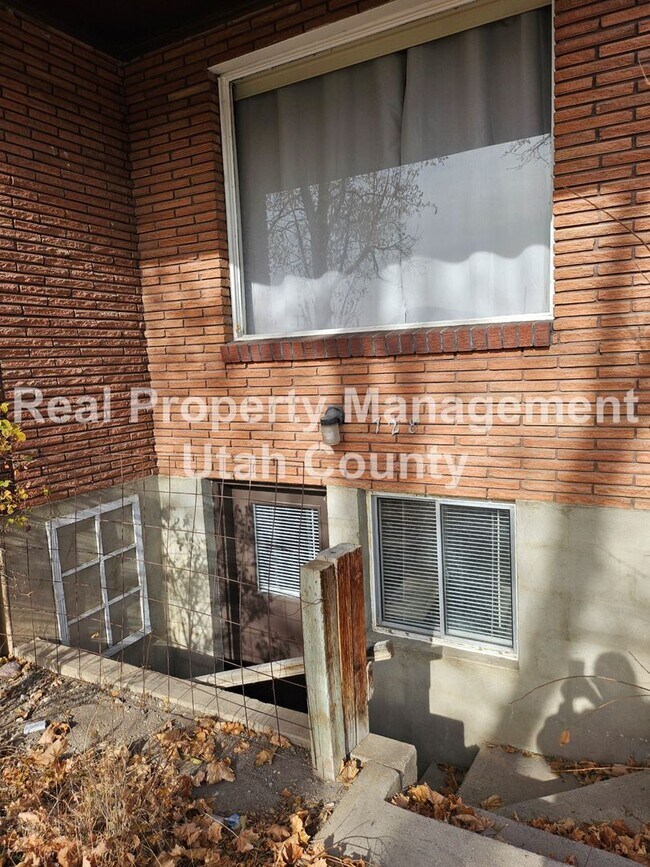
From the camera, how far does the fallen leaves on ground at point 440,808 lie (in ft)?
8.28

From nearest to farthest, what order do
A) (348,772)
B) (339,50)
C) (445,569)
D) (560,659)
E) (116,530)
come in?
(348,772) → (560,659) → (339,50) → (445,569) → (116,530)

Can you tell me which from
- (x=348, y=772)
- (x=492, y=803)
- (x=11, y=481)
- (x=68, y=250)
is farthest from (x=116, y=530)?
(x=492, y=803)

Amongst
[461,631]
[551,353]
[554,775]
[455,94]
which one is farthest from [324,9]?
[554,775]

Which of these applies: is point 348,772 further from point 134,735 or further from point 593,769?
point 593,769

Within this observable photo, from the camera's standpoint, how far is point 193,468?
5289 mm

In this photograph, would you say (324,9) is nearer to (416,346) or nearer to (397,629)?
(416,346)

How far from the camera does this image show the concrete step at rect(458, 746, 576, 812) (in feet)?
12.4

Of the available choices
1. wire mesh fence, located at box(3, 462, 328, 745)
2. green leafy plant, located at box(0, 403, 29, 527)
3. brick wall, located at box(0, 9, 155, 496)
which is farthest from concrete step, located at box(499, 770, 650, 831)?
brick wall, located at box(0, 9, 155, 496)

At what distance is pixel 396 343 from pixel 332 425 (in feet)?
2.52

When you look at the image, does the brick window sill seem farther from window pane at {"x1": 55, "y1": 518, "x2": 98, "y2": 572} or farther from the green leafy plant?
window pane at {"x1": 55, "y1": 518, "x2": 98, "y2": 572}

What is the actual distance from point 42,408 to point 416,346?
295cm

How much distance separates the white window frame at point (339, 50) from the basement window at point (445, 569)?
1.42 metres

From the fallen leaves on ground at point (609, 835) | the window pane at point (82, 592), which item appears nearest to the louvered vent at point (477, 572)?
the fallen leaves on ground at point (609, 835)

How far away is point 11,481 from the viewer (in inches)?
172
